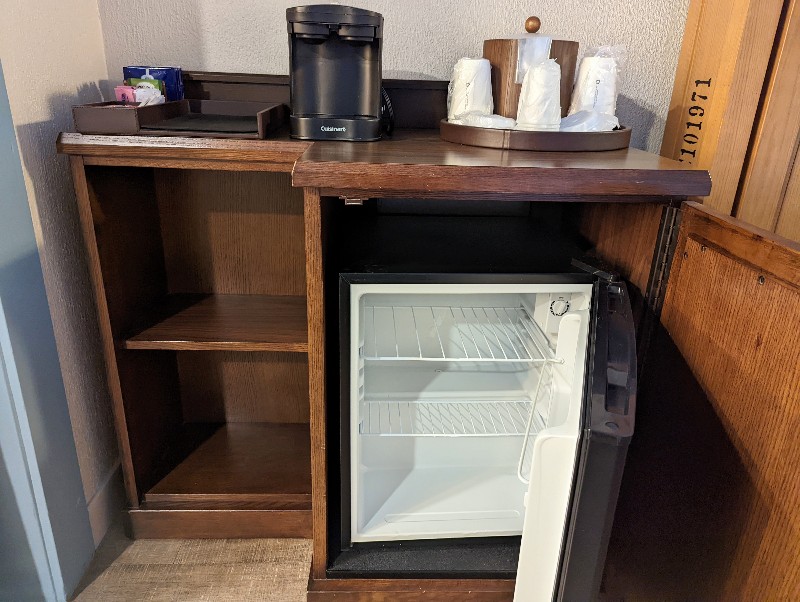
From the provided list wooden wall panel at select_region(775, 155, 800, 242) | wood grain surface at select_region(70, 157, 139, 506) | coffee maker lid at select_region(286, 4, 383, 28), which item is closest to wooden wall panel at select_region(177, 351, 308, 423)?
wood grain surface at select_region(70, 157, 139, 506)

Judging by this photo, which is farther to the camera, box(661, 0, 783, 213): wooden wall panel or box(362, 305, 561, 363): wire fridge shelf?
box(362, 305, 561, 363): wire fridge shelf

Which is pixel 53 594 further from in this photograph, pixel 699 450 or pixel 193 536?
pixel 699 450

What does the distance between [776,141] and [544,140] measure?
62 cm

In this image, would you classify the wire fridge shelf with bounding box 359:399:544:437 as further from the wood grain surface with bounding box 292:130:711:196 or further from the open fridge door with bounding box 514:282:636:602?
the wood grain surface with bounding box 292:130:711:196

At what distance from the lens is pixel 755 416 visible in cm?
76

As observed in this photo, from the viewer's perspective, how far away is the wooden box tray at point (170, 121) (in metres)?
1.06

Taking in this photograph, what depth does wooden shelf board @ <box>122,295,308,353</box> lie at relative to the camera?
1225 millimetres

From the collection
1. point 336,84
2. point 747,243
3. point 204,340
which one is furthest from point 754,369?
point 204,340

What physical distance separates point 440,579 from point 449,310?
0.62 m

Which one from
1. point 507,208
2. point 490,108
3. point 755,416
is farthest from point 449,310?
point 755,416

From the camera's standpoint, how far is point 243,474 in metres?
1.47

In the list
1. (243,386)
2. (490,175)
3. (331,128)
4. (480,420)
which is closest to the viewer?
(490,175)

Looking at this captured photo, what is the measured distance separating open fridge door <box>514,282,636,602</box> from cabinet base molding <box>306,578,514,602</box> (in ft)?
0.93

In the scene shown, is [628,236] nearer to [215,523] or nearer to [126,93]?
[126,93]
